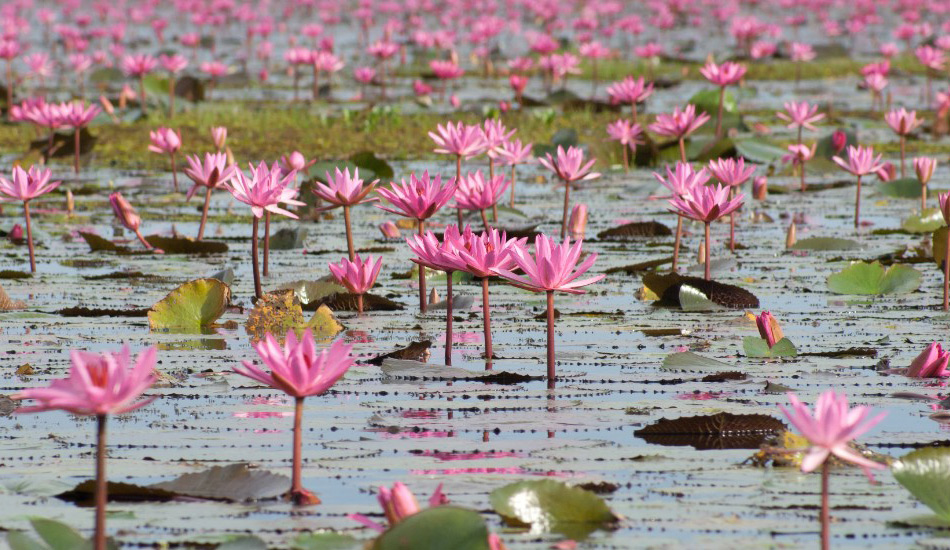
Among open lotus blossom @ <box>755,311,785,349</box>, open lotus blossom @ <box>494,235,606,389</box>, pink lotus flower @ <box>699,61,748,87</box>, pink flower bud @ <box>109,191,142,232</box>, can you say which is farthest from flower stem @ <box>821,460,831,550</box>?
pink lotus flower @ <box>699,61,748,87</box>

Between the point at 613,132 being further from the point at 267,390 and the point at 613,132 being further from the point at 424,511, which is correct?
the point at 424,511

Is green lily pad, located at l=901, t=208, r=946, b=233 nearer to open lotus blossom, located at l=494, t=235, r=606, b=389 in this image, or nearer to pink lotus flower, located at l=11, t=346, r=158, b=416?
open lotus blossom, located at l=494, t=235, r=606, b=389

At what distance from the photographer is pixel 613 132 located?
830cm

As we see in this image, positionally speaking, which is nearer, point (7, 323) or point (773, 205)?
point (7, 323)

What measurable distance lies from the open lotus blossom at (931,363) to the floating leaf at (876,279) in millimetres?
1429

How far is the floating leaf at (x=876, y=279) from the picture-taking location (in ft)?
16.7

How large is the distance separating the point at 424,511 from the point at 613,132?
255 inches

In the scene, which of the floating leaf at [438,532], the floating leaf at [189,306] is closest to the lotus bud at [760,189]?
the floating leaf at [189,306]

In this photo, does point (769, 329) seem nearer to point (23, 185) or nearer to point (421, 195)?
point (421, 195)

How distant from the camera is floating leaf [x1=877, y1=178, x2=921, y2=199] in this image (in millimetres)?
8008

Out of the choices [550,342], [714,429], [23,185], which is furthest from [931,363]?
[23,185]

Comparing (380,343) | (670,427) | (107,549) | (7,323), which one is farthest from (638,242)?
(107,549)

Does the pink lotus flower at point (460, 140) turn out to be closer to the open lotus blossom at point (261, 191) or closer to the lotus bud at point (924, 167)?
the open lotus blossom at point (261, 191)

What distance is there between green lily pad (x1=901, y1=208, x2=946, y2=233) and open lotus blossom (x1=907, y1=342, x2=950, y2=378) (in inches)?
123
